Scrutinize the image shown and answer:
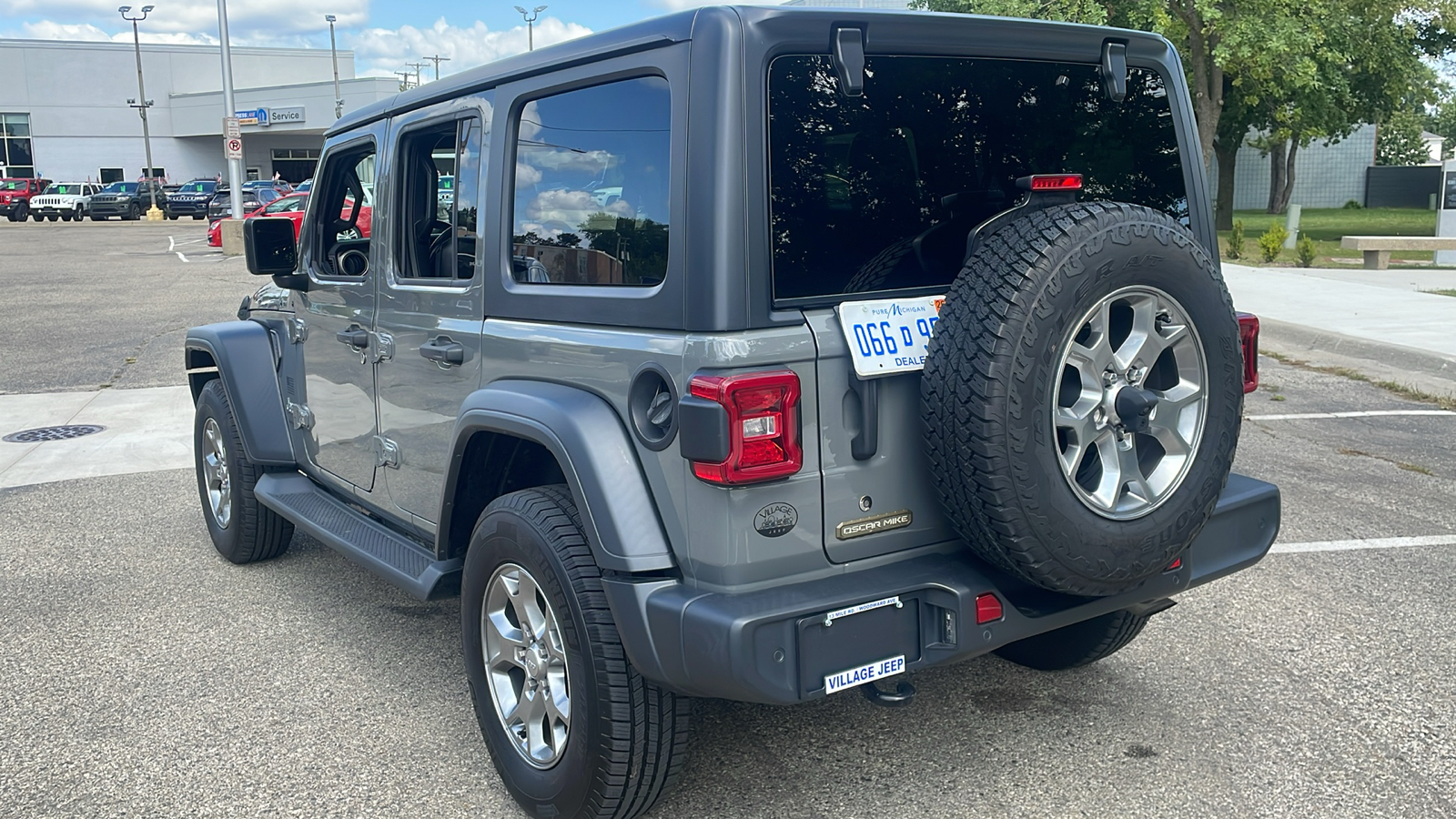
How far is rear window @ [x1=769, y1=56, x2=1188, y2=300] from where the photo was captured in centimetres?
275

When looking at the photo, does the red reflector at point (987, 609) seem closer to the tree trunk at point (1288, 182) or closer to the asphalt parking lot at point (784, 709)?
the asphalt parking lot at point (784, 709)

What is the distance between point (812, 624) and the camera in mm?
2611

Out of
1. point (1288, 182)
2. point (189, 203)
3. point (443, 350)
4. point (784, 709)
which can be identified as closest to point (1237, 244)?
point (784, 709)

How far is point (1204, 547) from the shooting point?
10.7 feet

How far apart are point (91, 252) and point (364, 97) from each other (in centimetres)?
3682

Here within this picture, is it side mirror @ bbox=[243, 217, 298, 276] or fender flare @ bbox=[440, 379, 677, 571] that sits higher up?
side mirror @ bbox=[243, 217, 298, 276]

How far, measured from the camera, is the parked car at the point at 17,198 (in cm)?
5116

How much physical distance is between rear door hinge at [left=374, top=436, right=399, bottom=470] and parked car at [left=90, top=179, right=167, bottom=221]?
53.7 metres

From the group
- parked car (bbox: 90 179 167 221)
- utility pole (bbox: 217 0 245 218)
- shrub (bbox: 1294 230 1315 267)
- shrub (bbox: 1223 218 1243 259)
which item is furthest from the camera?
parked car (bbox: 90 179 167 221)

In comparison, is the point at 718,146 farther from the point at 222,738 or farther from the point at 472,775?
the point at 222,738

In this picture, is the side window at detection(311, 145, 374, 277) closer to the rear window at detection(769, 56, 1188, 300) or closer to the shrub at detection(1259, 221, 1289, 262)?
the rear window at detection(769, 56, 1188, 300)

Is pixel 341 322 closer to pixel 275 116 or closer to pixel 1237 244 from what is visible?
pixel 1237 244

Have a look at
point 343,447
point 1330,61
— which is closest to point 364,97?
point 1330,61

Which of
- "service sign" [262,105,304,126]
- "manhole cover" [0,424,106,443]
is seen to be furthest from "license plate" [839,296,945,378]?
"service sign" [262,105,304,126]
